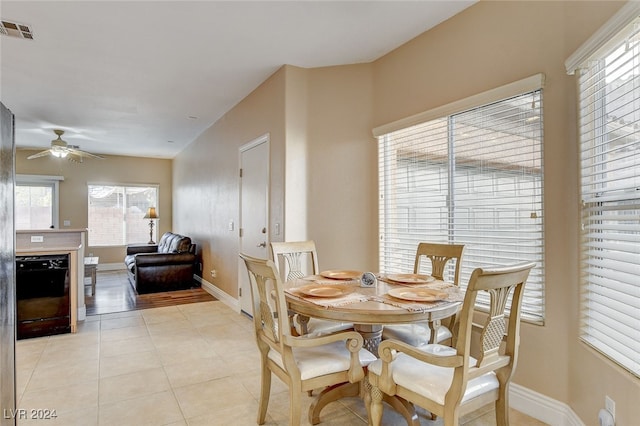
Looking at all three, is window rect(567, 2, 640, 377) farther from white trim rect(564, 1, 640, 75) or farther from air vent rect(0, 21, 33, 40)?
air vent rect(0, 21, 33, 40)

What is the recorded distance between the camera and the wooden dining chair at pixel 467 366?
1.42 metres

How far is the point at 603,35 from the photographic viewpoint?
1656 millimetres

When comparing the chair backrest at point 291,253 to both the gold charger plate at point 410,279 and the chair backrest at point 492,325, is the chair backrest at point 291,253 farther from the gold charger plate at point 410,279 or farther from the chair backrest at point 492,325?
the chair backrest at point 492,325

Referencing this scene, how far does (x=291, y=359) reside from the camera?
1724 millimetres

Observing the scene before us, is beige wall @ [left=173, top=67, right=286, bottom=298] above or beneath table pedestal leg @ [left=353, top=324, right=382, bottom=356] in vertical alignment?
above

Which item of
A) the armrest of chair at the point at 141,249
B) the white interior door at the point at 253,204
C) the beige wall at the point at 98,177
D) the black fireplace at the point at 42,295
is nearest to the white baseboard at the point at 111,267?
the beige wall at the point at 98,177

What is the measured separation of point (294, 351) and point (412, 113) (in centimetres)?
218

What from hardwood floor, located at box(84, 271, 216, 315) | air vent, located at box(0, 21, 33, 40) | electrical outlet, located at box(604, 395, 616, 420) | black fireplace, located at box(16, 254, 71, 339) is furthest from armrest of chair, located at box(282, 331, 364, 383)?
hardwood floor, located at box(84, 271, 216, 315)

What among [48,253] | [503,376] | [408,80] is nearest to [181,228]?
[48,253]

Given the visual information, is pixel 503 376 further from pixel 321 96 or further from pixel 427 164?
pixel 321 96

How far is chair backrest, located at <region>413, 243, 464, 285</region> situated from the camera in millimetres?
2432

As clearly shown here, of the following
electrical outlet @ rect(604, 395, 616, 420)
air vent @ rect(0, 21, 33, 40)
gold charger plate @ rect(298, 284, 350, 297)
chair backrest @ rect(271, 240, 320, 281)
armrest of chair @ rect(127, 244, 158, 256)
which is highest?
air vent @ rect(0, 21, 33, 40)

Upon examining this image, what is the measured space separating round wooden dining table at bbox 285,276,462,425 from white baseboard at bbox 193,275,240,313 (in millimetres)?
2658

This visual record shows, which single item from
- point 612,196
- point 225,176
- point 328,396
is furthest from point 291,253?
point 225,176
